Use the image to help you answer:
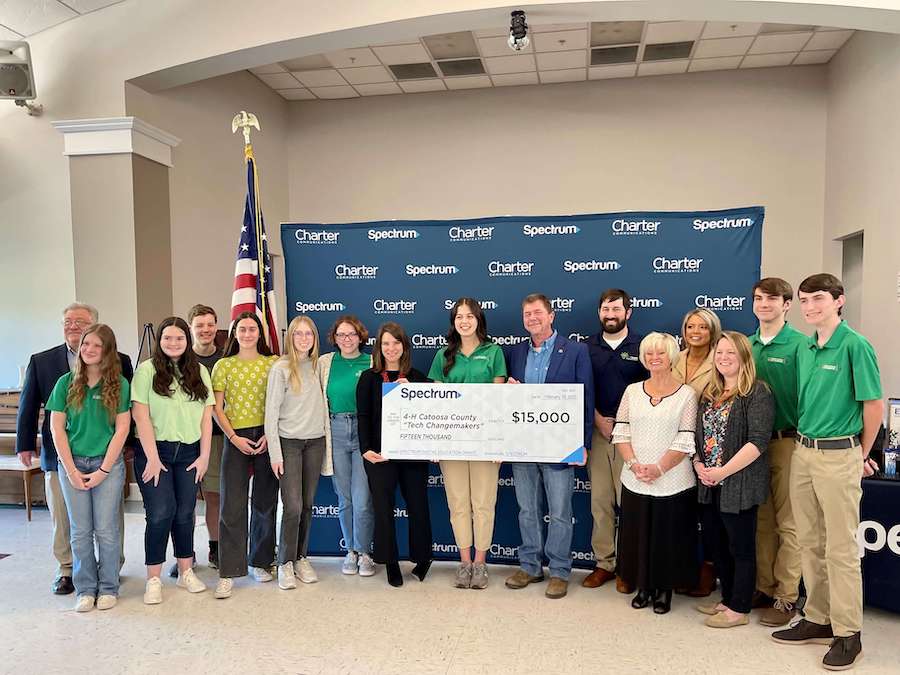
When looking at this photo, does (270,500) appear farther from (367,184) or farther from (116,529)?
(367,184)

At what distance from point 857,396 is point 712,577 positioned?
1.34 meters

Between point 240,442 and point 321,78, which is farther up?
point 321,78

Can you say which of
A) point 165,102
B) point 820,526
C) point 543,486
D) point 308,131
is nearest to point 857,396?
point 820,526

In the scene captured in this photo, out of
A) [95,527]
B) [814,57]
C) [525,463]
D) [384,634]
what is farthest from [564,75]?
[95,527]

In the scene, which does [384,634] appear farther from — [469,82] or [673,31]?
[469,82]

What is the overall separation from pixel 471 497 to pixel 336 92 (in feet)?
18.8

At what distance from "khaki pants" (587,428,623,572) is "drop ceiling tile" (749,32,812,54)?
4756mm

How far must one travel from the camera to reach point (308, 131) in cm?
805

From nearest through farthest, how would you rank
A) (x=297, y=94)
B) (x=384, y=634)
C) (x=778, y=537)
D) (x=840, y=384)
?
(x=840, y=384) → (x=384, y=634) → (x=778, y=537) → (x=297, y=94)

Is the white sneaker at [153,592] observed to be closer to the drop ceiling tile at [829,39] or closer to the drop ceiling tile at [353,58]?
the drop ceiling tile at [353,58]

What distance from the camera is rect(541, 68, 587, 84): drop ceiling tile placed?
7.04m

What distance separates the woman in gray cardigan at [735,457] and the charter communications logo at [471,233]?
150 centimetres

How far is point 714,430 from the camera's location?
3066 mm

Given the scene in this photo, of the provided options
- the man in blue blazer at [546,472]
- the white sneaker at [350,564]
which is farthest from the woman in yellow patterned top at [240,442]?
the man in blue blazer at [546,472]
